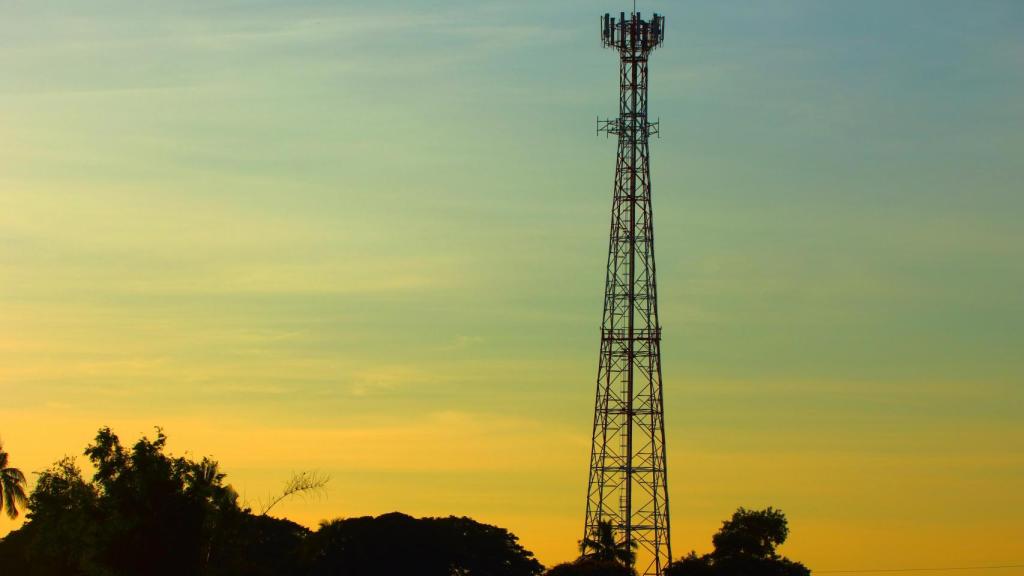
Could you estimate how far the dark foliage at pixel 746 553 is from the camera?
127250mm

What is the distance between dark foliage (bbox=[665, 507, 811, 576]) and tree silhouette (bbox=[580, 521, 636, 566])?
677cm

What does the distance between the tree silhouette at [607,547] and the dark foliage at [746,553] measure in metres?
6.77

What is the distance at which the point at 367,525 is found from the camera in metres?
134

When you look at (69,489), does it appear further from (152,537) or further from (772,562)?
(772,562)

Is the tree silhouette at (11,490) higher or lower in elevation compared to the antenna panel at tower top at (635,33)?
lower

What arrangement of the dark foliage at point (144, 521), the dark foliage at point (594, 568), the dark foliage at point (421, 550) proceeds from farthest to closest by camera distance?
1. the dark foliage at point (421, 550)
2. the dark foliage at point (594, 568)
3. the dark foliage at point (144, 521)

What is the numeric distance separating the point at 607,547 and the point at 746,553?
19.9m

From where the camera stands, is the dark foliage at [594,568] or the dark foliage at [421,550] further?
the dark foliage at [421,550]

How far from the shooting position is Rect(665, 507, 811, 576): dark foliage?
127 meters

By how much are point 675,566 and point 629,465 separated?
553 inches

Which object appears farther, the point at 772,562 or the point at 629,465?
the point at 772,562

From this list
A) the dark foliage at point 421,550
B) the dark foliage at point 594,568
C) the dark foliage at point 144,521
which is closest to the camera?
the dark foliage at point 144,521

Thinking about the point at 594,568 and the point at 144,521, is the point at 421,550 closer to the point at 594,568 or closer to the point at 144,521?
the point at 594,568

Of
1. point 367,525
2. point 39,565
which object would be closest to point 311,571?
point 367,525
